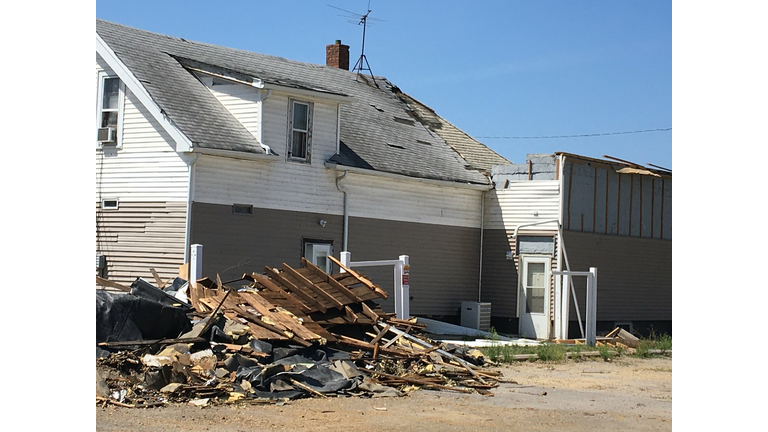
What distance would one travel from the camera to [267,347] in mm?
12984

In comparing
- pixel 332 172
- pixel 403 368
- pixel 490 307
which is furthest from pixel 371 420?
pixel 490 307

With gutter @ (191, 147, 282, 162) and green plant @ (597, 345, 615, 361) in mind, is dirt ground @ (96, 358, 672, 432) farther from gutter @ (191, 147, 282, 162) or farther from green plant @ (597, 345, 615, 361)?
gutter @ (191, 147, 282, 162)

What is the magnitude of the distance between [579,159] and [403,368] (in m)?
12.4

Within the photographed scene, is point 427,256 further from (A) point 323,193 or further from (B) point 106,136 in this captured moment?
(B) point 106,136

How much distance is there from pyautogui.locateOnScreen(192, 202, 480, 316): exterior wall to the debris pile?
3.51 metres

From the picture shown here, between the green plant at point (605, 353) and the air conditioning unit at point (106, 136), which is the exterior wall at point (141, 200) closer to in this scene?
the air conditioning unit at point (106, 136)

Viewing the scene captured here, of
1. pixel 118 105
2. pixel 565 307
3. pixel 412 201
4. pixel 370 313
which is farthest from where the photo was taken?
pixel 412 201

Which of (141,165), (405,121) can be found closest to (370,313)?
(141,165)

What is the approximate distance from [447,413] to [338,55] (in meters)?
23.0

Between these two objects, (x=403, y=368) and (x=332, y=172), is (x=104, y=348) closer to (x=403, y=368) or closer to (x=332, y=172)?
(x=403, y=368)

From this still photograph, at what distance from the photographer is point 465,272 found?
25297 millimetres

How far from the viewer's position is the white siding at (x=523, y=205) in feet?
79.2
